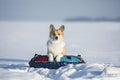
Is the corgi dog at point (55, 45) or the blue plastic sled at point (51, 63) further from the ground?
the corgi dog at point (55, 45)

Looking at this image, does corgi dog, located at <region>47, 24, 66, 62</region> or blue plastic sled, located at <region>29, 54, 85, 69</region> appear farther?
corgi dog, located at <region>47, 24, 66, 62</region>

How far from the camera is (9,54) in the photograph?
12.5 metres

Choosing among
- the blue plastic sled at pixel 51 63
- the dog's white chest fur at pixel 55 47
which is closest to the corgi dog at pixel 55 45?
the dog's white chest fur at pixel 55 47

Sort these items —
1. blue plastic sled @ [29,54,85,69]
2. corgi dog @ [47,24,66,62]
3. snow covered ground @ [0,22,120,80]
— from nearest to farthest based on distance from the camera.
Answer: snow covered ground @ [0,22,120,80]
blue plastic sled @ [29,54,85,69]
corgi dog @ [47,24,66,62]

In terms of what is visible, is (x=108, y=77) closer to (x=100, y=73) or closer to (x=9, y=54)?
(x=100, y=73)

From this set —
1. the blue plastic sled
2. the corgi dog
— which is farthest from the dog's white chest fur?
the blue plastic sled

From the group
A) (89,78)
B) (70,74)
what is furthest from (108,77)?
(70,74)

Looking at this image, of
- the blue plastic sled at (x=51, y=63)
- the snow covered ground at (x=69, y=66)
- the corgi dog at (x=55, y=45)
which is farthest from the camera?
the corgi dog at (x=55, y=45)

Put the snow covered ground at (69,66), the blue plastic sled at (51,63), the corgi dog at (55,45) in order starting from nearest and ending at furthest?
the snow covered ground at (69,66)
the blue plastic sled at (51,63)
the corgi dog at (55,45)

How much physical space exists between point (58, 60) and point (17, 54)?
3923mm

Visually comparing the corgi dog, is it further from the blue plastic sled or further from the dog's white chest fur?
the blue plastic sled

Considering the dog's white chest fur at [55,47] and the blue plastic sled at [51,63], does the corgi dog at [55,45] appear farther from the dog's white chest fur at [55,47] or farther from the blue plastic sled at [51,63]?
the blue plastic sled at [51,63]

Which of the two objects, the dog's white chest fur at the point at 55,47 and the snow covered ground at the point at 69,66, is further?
the dog's white chest fur at the point at 55,47

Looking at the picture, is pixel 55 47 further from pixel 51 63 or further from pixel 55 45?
pixel 51 63
